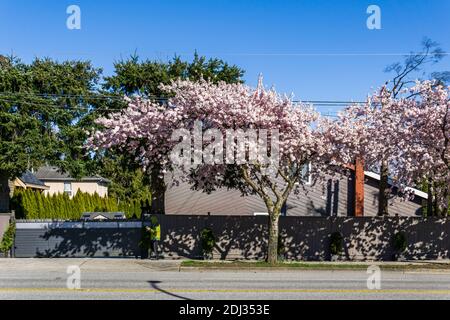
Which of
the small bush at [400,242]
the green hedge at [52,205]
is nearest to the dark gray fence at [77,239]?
the small bush at [400,242]

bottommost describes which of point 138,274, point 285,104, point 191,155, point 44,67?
point 138,274

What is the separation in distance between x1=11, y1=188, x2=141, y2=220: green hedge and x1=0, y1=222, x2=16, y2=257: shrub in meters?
19.9

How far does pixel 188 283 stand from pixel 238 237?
8.47m

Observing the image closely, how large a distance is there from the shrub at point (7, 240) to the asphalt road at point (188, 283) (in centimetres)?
101

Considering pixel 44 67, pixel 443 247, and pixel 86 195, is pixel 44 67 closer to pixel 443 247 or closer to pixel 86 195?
pixel 86 195

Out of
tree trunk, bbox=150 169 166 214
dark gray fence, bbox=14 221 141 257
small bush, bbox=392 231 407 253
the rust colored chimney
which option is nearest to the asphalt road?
dark gray fence, bbox=14 221 141 257

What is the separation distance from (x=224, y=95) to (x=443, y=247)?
12.4 metres

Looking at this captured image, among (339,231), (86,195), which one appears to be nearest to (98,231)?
(339,231)

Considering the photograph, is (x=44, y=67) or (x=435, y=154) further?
(x=44, y=67)

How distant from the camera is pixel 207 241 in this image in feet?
80.5

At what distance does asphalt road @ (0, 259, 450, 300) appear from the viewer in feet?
46.6

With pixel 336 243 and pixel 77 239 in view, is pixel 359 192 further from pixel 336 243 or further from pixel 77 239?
pixel 77 239

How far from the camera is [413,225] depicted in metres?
25.7

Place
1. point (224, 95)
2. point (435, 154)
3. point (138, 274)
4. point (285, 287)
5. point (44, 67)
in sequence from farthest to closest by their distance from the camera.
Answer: point (44, 67)
point (435, 154)
point (224, 95)
point (138, 274)
point (285, 287)
